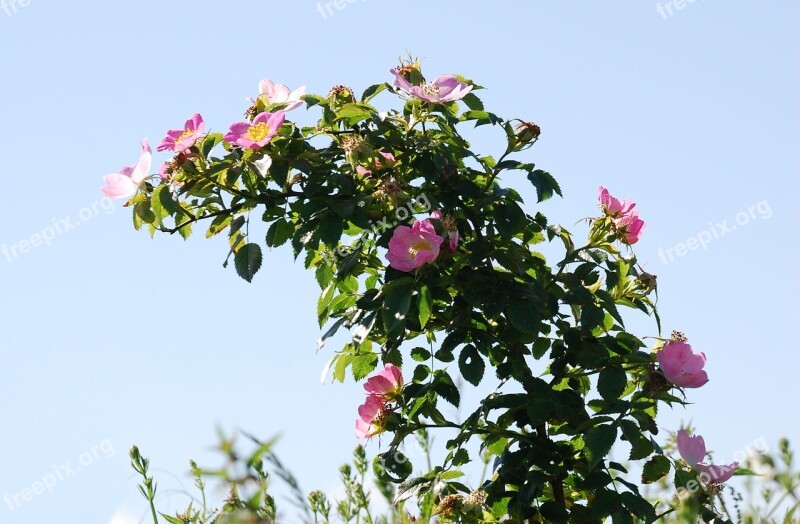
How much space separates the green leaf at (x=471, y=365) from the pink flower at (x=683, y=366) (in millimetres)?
484

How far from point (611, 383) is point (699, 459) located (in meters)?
0.34

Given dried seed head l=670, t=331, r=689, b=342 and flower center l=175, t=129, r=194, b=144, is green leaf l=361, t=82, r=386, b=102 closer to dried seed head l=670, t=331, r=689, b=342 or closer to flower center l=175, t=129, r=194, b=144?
flower center l=175, t=129, r=194, b=144

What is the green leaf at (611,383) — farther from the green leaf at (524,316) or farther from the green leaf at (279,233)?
the green leaf at (279,233)

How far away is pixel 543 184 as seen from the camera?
2.74m

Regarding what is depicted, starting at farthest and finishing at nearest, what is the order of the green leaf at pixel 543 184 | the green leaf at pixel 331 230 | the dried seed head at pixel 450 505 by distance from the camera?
1. the green leaf at pixel 543 184
2. the dried seed head at pixel 450 505
3. the green leaf at pixel 331 230

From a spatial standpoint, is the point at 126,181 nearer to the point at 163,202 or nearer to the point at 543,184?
the point at 163,202

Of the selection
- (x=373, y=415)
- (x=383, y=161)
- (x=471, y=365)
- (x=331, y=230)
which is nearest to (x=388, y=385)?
(x=373, y=415)

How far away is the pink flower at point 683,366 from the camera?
2.58 metres

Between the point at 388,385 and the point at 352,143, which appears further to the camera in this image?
the point at 388,385

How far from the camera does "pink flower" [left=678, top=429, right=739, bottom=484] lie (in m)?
2.62

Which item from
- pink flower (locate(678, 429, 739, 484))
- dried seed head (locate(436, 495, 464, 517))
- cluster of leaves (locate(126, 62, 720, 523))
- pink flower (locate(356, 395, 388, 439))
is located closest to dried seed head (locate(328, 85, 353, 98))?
cluster of leaves (locate(126, 62, 720, 523))

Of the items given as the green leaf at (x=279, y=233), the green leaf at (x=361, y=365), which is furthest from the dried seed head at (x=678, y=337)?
the green leaf at (x=279, y=233)

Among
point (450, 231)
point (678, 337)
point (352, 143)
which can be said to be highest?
point (352, 143)

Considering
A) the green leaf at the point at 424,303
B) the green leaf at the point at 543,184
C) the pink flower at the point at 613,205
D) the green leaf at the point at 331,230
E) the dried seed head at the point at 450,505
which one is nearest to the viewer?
the green leaf at the point at 424,303
